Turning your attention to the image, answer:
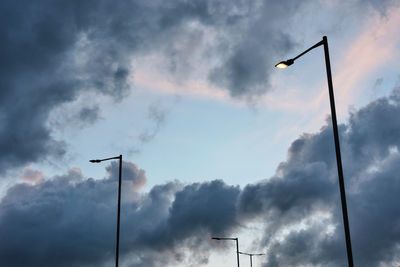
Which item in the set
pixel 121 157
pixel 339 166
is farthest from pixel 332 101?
pixel 121 157

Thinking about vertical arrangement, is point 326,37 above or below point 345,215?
above

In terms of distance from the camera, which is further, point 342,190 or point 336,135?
point 336,135

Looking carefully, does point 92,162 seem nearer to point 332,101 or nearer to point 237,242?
point 332,101

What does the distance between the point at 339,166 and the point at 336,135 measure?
3.92 feet

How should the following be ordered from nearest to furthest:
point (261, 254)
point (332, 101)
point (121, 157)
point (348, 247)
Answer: point (348, 247) < point (332, 101) < point (121, 157) < point (261, 254)

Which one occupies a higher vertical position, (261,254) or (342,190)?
(261,254)

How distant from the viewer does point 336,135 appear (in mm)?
15117

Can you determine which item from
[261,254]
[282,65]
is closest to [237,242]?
[261,254]

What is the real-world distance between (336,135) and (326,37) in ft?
14.0

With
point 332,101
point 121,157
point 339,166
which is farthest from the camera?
point 121,157

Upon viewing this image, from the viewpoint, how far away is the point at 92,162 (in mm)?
36500

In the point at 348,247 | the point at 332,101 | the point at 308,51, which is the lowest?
the point at 348,247

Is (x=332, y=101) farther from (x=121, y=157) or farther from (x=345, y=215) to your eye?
(x=121, y=157)

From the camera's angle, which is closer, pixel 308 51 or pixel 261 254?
pixel 308 51
